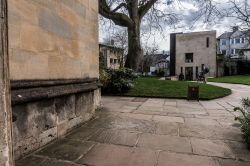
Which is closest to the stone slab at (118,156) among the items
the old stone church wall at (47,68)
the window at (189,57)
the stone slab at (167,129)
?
the old stone church wall at (47,68)

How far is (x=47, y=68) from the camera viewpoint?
11.0 ft

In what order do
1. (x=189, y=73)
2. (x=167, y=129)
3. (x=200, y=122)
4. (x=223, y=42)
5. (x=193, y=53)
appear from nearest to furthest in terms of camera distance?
1. (x=167, y=129)
2. (x=200, y=122)
3. (x=189, y=73)
4. (x=193, y=53)
5. (x=223, y=42)

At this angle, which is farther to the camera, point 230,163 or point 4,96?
point 230,163

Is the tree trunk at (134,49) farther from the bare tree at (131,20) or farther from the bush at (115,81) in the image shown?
the bush at (115,81)

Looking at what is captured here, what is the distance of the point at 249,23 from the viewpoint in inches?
633

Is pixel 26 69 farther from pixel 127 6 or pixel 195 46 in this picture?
pixel 195 46

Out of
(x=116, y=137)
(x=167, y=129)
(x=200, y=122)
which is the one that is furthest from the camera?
(x=200, y=122)

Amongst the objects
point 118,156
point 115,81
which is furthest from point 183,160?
point 115,81

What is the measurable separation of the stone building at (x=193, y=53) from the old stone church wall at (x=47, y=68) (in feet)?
104

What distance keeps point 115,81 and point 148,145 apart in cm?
680

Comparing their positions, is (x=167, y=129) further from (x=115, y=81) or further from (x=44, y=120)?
(x=115, y=81)

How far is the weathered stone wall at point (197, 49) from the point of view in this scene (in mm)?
35469

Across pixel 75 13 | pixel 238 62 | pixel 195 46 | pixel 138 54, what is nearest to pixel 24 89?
pixel 75 13

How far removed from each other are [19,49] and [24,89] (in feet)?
1.63
